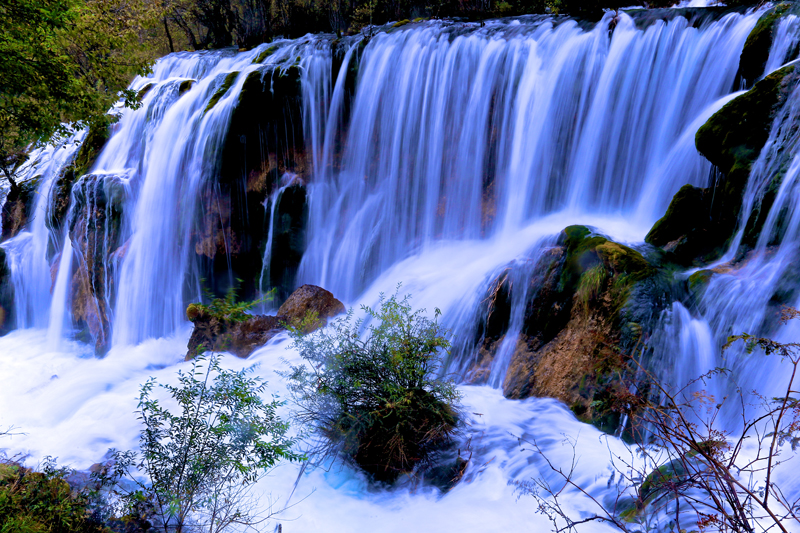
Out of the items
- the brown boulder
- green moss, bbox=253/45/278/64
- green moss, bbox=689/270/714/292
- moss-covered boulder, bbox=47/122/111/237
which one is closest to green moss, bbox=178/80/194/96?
green moss, bbox=253/45/278/64

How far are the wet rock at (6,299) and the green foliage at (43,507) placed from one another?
11.8 meters

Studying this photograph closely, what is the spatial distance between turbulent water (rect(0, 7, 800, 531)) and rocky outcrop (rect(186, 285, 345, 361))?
36cm

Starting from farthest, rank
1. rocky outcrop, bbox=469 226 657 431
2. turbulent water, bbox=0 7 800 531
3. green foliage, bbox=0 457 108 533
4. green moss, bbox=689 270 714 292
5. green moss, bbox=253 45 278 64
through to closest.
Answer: green moss, bbox=253 45 278 64
green moss, bbox=689 270 714 292
rocky outcrop, bbox=469 226 657 431
turbulent water, bbox=0 7 800 531
green foliage, bbox=0 457 108 533

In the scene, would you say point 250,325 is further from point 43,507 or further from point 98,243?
point 98,243

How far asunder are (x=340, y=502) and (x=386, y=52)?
9150mm

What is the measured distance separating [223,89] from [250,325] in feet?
19.8

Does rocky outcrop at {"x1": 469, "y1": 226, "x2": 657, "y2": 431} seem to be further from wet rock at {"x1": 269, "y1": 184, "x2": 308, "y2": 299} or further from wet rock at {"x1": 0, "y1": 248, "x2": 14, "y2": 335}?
wet rock at {"x1": 0, "y1": 248, "x2": 14, "y2": 335}

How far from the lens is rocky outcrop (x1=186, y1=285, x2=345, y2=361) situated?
27.3 ft

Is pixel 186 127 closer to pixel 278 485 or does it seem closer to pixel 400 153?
pixel 400 153

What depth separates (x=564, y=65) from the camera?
9234 millimetres

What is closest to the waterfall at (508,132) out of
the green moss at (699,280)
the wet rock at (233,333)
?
the wet rock at (233,333)

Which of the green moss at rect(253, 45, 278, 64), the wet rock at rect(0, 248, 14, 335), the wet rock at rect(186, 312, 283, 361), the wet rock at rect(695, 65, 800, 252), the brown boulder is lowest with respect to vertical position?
the wet rock at rect(0, 248, 14, 335)

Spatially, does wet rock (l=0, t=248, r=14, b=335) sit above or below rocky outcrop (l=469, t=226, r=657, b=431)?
below

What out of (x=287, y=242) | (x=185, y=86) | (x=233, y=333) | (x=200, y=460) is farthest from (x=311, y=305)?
(x=185, y=86)
